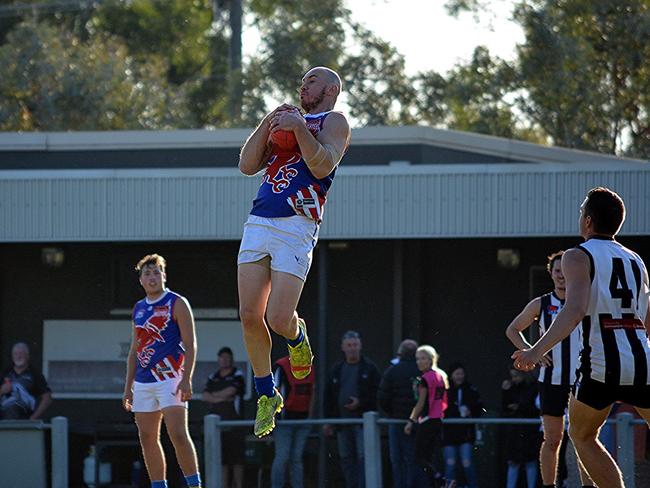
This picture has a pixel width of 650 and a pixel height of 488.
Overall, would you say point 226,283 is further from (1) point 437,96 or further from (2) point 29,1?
(2) point 29,1

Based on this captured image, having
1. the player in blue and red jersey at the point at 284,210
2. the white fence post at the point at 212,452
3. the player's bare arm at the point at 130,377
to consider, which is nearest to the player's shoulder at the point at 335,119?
the player in blue and red jersey at the point at 284,210

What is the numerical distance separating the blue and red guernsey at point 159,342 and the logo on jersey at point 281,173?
11.1ft

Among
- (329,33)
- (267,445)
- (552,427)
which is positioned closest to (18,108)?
(329,33)

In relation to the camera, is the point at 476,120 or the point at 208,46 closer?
the point at 476,120

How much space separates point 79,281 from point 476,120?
1674 centimetres

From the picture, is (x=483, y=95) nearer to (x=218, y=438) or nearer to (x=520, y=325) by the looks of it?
(x=218, y=438)

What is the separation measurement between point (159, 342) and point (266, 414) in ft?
9.76

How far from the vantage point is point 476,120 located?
33812mm

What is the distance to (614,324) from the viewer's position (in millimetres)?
8180

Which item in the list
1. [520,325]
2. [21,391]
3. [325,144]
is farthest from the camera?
[21,391]

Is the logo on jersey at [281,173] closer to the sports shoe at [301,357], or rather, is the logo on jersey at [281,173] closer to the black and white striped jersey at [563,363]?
the sports shoe at [301,357]

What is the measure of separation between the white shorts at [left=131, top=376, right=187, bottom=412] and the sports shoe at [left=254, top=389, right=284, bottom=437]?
2.71 meters

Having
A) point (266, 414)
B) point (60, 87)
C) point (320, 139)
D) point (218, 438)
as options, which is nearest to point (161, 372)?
point (218, 438)

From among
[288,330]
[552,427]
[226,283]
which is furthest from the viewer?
[226,283]
